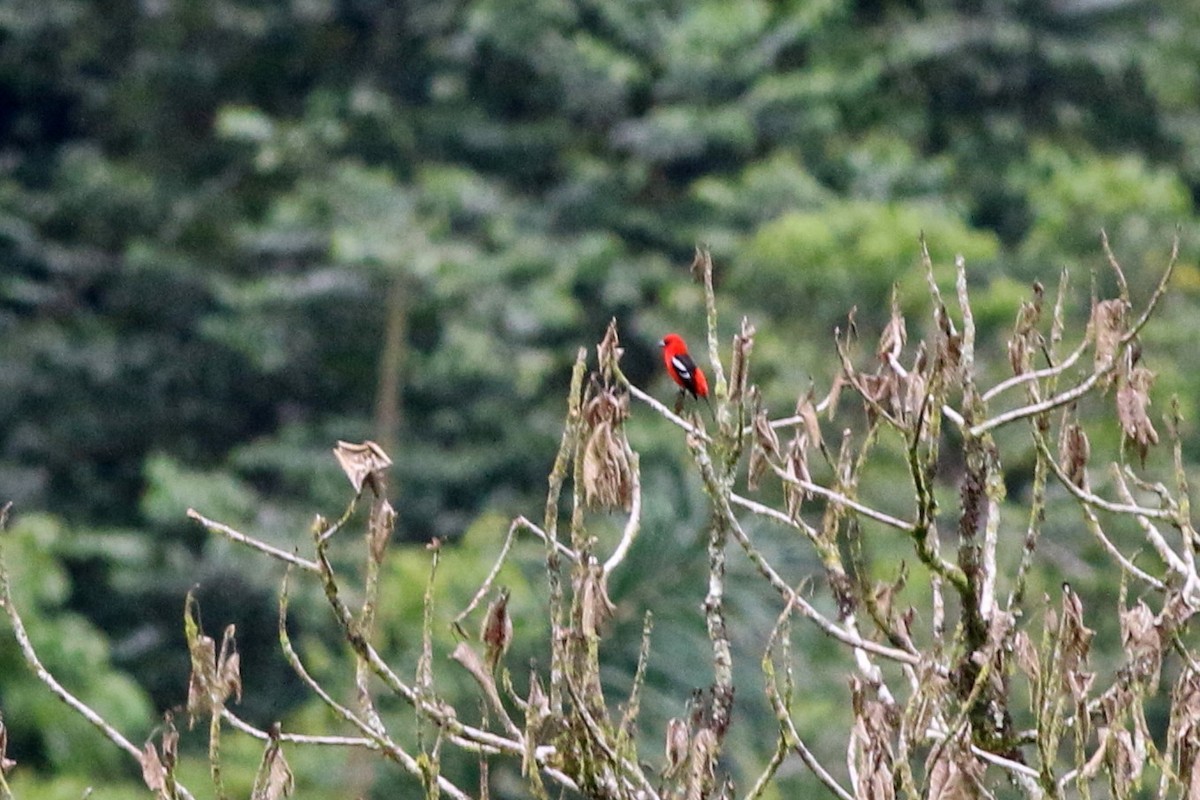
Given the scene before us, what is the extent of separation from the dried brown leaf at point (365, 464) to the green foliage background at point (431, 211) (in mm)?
9562

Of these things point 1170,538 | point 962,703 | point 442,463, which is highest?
point 962,703

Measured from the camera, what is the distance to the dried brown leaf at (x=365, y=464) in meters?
2.61

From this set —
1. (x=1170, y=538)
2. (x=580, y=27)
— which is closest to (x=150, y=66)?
(x=580, y=27)

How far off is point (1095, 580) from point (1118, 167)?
4.45 meters

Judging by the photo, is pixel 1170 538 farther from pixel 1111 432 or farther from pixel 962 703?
pixel 962 703

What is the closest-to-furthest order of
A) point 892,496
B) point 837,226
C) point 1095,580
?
point 1095,580, point 892,496, point 837,226

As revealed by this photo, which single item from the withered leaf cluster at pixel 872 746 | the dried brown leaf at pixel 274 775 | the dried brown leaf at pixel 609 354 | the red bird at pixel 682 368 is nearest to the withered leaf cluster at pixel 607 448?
the dried brown leaf at pixel 609 354

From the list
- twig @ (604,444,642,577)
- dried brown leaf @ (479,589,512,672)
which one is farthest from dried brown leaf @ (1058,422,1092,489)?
dried brown leaf @ (479,589,512,672)

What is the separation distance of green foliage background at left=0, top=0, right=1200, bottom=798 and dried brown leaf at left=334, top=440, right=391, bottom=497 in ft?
31.4

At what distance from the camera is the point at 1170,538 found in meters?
7.80

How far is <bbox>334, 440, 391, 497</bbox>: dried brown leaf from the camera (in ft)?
8.55

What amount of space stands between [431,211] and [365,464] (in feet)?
42.7

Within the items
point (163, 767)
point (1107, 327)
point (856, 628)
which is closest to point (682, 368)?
Answer: point (856, 628)

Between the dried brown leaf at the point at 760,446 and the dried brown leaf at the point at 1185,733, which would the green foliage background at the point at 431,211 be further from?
the dried brown leaf at the point at 1185,733
